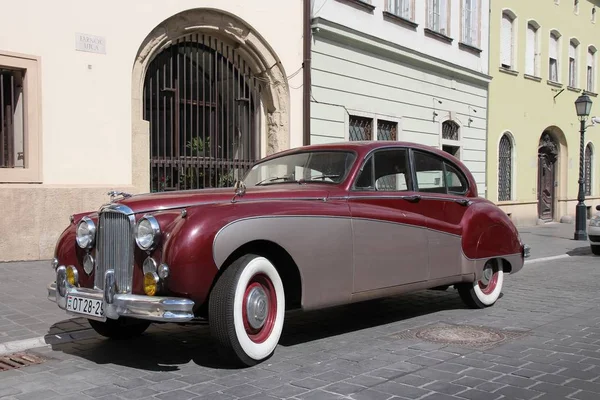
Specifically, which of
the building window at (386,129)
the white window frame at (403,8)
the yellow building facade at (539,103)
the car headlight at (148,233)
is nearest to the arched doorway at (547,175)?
the yellow building facade at (539,103)

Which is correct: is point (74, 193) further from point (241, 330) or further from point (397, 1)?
point (397, 1)

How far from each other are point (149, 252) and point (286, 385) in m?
1.29

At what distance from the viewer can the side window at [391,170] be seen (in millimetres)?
5879

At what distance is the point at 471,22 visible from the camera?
1967 cm

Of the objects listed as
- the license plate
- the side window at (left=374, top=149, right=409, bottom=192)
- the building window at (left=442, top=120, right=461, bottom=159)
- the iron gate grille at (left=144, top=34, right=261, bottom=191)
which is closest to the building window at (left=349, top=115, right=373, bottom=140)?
the iron gate grille at (left=144, top=34, right=261, bottom=191)

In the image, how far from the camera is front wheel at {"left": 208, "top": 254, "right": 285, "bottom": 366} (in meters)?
4.34

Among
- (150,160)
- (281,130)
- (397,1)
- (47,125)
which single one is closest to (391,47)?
(397,1)

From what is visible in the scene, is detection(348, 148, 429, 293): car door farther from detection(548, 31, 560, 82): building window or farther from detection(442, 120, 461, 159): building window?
detection(548, 31, 560, 82): building window

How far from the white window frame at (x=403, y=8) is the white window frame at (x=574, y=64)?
11.9 m

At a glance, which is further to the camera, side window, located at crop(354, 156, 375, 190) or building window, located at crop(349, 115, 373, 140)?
building window, located at crop(349, 115, 373, 140)

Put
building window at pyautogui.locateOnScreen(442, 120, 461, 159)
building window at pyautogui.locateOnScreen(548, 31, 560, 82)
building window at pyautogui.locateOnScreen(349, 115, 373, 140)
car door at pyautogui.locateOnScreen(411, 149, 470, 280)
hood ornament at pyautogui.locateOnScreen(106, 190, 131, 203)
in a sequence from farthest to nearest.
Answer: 1. building window at pyautogui.locateOnScreen(548, 31, 560, 82)
2. building window at pyautogui.locateOnScreen(442, 120, 461, 159)
3. building window at pyautogui.locateOnScreen(349, 115, 373, 140)
4. car door at pyautogui.locateOnScreen(411, 149, 470, 280)
5. hood ornament at pyautogui.locateOnScreen(106, 190, 131, 203)

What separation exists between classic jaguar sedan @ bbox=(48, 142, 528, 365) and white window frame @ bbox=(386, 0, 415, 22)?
10675 mm

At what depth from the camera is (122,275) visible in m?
4.46

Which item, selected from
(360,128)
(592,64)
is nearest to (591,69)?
(592,64)
